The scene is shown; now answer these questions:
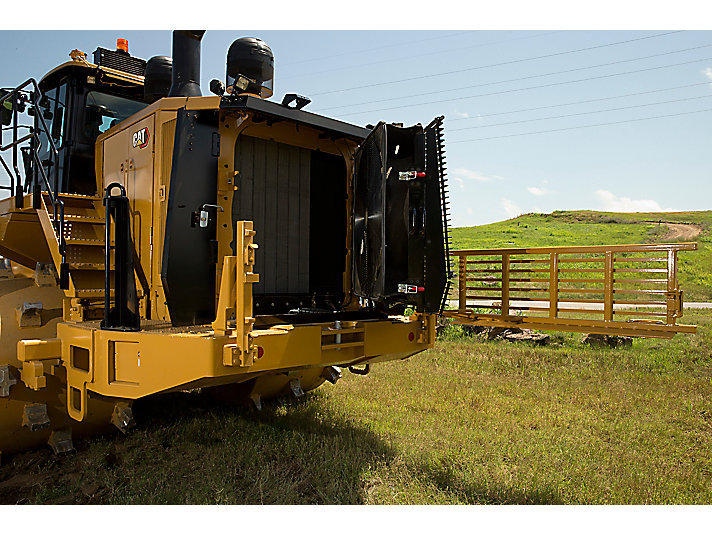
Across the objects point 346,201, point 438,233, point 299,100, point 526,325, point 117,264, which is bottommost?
point 526,325

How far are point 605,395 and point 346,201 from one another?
3924 millimetres

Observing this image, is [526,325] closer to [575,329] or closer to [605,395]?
[575,329]

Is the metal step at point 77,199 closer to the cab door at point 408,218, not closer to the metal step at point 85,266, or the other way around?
the metal step at point 85,266

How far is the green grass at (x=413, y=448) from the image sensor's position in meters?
3.87

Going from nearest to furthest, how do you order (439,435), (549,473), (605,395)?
(549,473)
(439,435)
(605,395)

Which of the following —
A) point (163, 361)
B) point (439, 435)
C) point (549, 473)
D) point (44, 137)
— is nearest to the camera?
point (163, 361)

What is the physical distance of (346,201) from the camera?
17.1ft

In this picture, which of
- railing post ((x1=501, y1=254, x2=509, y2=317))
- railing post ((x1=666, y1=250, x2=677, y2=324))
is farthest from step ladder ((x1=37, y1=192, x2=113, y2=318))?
railing post ((x1=666, y1=250, x2=677, y2=324))

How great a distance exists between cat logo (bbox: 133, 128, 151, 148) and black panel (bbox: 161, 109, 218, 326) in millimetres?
420

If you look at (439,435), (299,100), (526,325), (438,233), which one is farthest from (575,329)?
(299,100)

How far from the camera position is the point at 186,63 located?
15.5ft

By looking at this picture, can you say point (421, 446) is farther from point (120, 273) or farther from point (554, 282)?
point (554, 282)

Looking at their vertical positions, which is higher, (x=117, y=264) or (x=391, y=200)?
(x=391, y=200)

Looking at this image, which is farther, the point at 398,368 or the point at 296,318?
the point at 398,368
